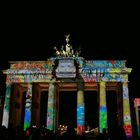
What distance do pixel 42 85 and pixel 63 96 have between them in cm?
1719

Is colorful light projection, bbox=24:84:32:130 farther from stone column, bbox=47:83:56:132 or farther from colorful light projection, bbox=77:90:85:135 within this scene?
colorful light projection, bbox=77:90:85:135

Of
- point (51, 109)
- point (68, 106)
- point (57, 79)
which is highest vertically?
point (57, 79)

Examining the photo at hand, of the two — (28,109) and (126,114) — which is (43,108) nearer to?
(28,109)

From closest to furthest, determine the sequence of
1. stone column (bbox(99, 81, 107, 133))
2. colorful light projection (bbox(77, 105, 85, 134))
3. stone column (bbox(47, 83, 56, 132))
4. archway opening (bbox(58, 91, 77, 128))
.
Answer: stone column (bbox(99, 81, 107, 133)) → colorful light projection (bbox(77, 105, 85, 134)) → stone column (bbox(47, 83, 56, 132)) → archway opening (bbox(58, 91, 77, 128))

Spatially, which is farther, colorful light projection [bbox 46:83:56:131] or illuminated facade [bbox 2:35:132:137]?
illuminated facade [bbox 2:35:132:137]

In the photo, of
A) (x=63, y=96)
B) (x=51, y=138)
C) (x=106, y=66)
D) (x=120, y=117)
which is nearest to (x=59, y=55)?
(x=106, y=66)

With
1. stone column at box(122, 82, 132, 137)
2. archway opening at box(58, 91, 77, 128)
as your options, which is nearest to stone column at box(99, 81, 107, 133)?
stone column at box(122, 82, 132, 137)

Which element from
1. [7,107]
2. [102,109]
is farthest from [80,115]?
[7,107]

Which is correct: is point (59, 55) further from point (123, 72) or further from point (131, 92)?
point (131, 92)

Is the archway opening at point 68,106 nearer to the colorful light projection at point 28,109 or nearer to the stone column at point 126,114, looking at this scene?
the colorful light projection at point 28,109

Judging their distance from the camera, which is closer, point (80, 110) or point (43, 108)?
point (80, 110)

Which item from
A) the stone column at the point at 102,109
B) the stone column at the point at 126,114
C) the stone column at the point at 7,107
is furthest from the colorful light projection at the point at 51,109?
the stone column at the point at 126,114

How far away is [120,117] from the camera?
51.8 metres

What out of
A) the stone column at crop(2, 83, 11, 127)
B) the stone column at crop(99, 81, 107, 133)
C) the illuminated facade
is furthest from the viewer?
the illuminated facade
